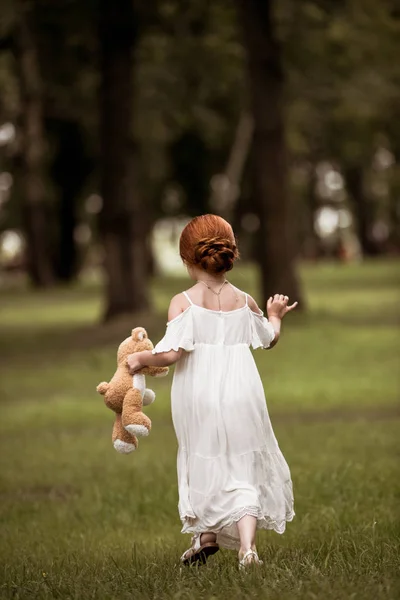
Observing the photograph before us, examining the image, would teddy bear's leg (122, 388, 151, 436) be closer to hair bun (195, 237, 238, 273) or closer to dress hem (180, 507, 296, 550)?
dress hem (180, 507, 296, 550)

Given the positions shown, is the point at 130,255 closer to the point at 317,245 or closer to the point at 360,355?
the point at 360,355

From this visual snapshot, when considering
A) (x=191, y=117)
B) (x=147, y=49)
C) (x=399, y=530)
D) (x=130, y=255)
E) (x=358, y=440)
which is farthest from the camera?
(x=191, y=117)

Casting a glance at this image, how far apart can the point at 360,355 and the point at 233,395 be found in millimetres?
16642

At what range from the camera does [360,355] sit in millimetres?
23234

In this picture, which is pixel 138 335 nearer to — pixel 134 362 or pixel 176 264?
pixel 134 362

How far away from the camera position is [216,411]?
673 centimetres

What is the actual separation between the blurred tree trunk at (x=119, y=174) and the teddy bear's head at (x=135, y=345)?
23.0m

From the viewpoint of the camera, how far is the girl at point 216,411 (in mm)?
6699

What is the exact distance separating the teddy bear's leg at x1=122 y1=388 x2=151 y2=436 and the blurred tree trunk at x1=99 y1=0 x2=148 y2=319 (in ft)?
76.1

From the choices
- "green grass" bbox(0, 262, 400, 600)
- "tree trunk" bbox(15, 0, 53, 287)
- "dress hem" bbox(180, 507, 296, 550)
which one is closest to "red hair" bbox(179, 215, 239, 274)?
"dress hem" bbox(180, 507, 296, 550)

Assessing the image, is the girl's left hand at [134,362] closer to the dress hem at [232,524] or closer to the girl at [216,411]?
the girl at [216,411]

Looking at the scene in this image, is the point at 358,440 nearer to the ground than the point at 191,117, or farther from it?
nearer to the ground

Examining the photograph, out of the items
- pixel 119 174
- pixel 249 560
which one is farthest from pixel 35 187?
pixel 249 560

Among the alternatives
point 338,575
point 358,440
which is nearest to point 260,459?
point 338,575
